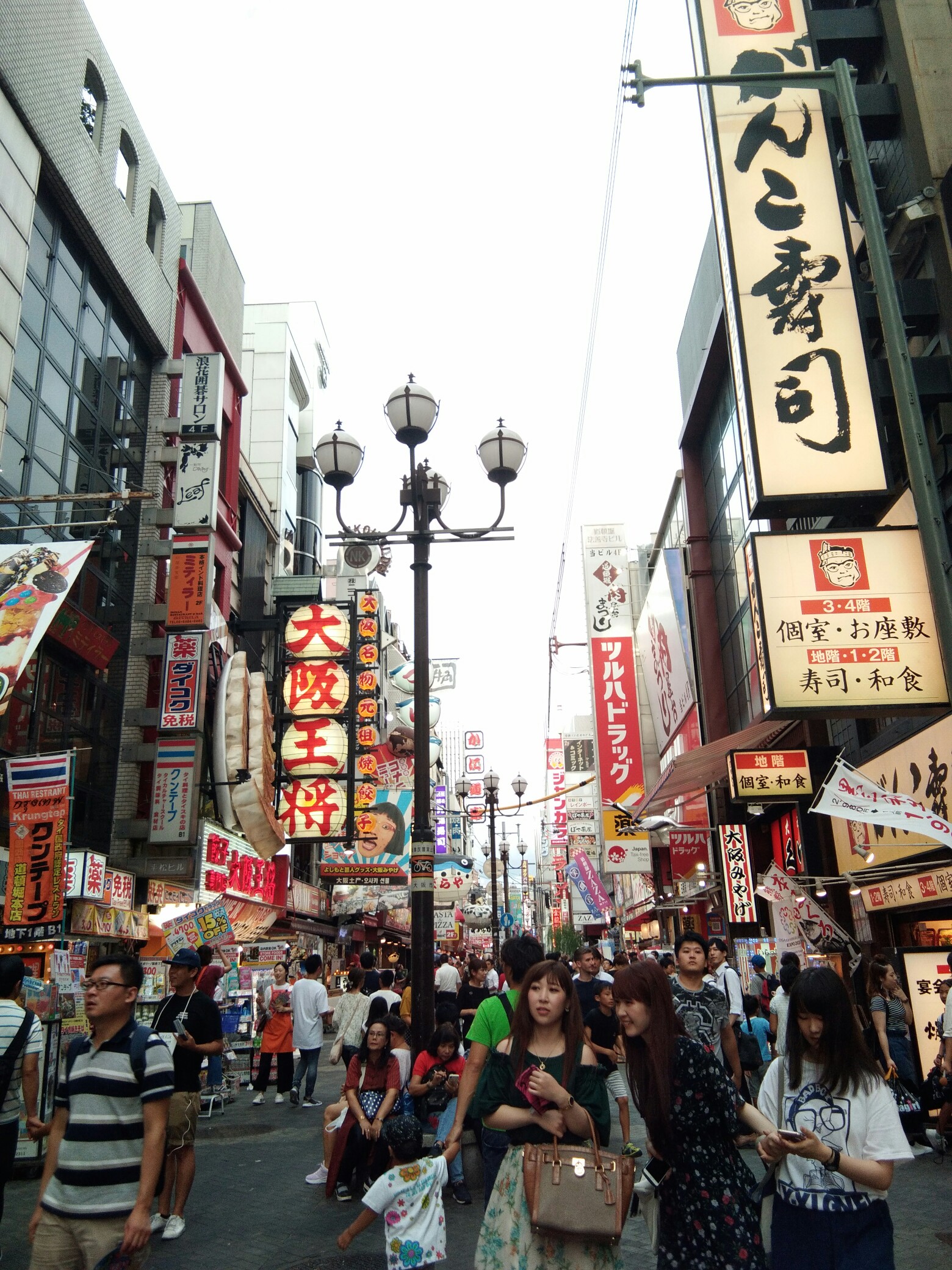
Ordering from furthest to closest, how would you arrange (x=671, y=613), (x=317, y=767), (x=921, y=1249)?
(x=671, y=613) < (x=317, y=767) < (x=921, y=1249)

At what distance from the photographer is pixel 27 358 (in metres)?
18.1

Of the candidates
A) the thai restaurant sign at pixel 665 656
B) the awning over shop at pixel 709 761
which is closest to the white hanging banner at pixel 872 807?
the awning over shop at pixel 709 761

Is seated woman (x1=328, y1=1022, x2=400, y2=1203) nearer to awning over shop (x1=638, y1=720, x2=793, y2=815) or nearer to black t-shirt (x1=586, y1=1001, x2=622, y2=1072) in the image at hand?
black t-shirt (x1=586, y1=1001, x2=622, y2=1072)

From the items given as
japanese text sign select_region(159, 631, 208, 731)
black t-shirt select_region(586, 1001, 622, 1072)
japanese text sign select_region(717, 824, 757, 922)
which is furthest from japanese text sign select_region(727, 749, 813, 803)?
japanese text sign select_region(159, 631, 208, 731)

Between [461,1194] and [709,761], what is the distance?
14060 mm

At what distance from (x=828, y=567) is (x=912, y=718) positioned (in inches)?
155

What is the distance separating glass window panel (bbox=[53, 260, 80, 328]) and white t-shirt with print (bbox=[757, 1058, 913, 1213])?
20.0 meters

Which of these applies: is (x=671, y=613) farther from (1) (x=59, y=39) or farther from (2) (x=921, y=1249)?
(2) (x=921, y=1249)

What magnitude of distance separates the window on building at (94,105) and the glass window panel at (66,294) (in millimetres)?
2888

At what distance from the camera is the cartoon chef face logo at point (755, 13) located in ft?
47.2

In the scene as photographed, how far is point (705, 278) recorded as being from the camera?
81.9 feet

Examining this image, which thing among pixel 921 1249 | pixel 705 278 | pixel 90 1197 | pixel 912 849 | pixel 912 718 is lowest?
pixel 921 1249

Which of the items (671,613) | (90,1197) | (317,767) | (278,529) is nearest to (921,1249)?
(90,1197)

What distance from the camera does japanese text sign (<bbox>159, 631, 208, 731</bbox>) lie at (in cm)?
2105
